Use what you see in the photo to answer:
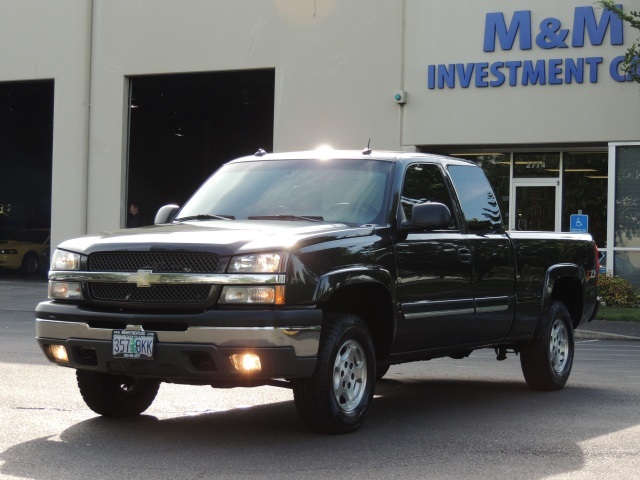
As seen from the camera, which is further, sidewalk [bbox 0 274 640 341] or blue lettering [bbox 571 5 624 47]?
blue lettering [bbox 571 5 624 47]

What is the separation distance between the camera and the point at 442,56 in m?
23.9

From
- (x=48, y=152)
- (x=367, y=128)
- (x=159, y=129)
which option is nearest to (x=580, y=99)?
(x=367, y=128)

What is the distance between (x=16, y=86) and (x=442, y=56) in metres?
13.0

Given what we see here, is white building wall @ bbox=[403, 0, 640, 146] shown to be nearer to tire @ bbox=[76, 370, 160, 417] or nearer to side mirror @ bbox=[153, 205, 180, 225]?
side mirror @ bbox=[153, 205, 180, 225]

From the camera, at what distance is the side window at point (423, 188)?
8.88 meters

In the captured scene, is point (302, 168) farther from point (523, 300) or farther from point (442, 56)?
point (442, 56)

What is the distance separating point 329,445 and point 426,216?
1890 mm

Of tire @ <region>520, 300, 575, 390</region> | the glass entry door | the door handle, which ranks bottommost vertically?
tire @ <region>520, 300, 575, 390</region>

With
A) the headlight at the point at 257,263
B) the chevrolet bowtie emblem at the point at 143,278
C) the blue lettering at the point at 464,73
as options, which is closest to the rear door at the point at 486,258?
the headlight at the point at 257,263

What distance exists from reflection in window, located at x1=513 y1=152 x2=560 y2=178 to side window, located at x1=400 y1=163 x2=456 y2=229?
15.1m

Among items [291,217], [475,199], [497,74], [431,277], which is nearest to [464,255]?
[431,277]

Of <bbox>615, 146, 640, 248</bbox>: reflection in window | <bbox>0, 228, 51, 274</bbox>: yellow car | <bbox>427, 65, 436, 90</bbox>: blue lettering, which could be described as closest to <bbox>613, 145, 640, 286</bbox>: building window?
<bbox>615, 146, 640, 248</bbox>: reflection in window

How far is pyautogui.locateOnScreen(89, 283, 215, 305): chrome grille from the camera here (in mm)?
7340

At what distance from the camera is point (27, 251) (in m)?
35.1
